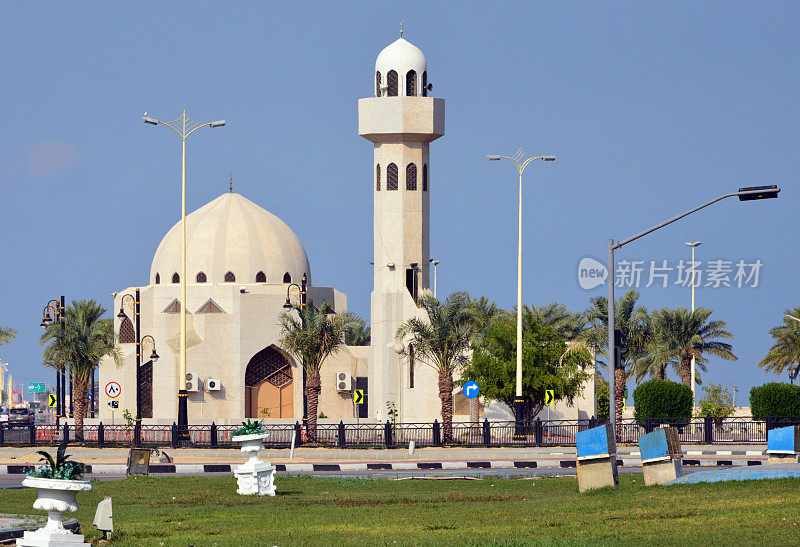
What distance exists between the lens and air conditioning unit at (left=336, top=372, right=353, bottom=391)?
62.2 meters

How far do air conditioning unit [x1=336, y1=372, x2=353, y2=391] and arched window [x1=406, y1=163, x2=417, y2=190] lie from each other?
34.4ft

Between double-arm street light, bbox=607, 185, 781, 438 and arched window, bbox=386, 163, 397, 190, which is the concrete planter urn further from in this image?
arched window, bbox=386, 163, 397, 190

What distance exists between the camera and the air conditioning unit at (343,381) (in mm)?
62219

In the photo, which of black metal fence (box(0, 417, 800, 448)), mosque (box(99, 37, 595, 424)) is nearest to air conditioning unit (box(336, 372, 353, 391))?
mosque (box(99, 37, 595, 424))

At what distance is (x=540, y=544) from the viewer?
13609 mm

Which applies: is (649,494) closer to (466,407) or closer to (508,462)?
(508,462)

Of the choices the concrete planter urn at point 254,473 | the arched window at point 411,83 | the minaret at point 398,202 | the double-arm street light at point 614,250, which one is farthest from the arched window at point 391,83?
the concrete planter urn at point 254,473

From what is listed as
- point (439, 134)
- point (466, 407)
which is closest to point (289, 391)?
point (466, 407)

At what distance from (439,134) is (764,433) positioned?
19989 millimetres

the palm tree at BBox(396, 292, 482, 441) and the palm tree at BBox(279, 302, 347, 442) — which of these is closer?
the palm tree at BBox(396, 292, 482, 441)

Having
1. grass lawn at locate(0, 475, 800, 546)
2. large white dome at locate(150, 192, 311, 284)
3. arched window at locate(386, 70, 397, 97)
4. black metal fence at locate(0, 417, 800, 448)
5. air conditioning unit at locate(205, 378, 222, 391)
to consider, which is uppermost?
arched window at locate(386, 70, 397, 97)

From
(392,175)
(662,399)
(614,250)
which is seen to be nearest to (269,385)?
(392,175)

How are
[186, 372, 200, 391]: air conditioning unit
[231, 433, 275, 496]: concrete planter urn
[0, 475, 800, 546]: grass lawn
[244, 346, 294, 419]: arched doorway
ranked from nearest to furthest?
[0, 475, 800, 546]: grass lawn → [231, 433, 275, 496]: concrete planter urn → [186, 372, 200, 391]: air conditioning unit → [244, 346, 294, 419]: arched doorway

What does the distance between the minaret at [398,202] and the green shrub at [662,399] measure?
1197 cm
